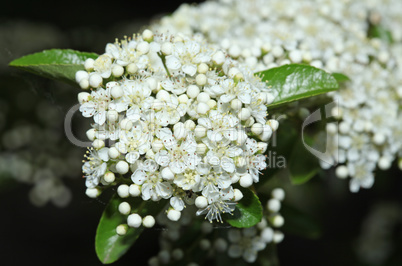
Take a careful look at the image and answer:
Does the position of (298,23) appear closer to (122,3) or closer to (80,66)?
(80,66)

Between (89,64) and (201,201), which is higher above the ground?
(89,64)

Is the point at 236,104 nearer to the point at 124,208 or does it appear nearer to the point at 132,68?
the point at 132,68

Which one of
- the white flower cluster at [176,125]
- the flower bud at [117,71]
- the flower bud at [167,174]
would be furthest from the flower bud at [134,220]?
the flower bud at [117,71]

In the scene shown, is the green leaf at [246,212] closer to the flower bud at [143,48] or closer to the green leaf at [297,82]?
the green leaf at [297,82]

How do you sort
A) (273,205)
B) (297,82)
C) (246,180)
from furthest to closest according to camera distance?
(273,205) → (297,82) → (246,180)

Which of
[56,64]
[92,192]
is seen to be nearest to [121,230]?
[92,192]

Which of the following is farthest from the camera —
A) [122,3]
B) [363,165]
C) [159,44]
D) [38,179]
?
[122,3]

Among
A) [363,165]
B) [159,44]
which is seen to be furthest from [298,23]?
[159,44]
